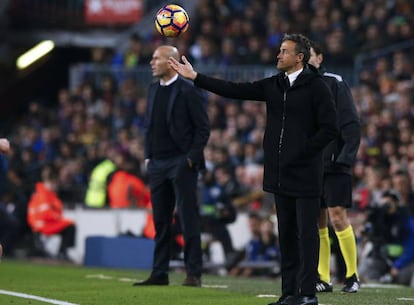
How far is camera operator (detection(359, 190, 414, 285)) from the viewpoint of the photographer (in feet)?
49.2

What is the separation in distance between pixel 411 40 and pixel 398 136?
425 cm

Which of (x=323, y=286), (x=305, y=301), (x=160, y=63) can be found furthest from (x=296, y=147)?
(x=160, y=63)

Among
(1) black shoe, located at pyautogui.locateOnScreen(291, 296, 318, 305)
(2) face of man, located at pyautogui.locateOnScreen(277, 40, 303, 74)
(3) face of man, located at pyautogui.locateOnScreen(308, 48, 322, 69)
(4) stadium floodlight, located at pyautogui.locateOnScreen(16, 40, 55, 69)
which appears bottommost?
(1) black shoe, located at pyautogui.locateOnScreen(291, 296, 318, 305)

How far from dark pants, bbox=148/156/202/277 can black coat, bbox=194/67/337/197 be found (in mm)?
2716

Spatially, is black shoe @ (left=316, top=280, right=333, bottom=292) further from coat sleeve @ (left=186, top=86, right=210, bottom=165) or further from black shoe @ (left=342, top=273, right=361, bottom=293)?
coat sleeve @ (left=186, top=86, right=210, bottom=165)

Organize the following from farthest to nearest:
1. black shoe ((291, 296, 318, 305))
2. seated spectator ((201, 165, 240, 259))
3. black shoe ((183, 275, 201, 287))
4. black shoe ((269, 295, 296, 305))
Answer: seated spectator ((201, 165, 240, 259)) → black shoe ((183, 275, 201, 287)) → black shoe ((269, 295, 296, 305)) → black shoe ((291, 296, 318, 305))

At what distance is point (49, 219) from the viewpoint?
66.7ft

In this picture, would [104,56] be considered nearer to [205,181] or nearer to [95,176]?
[95,176]

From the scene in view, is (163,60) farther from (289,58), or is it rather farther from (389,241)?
(389,241)

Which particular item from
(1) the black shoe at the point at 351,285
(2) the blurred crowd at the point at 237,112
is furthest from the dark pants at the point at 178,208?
(2) the blurred crowd at the point at 237,112

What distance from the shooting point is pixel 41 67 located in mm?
30938

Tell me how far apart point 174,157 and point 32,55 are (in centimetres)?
1904

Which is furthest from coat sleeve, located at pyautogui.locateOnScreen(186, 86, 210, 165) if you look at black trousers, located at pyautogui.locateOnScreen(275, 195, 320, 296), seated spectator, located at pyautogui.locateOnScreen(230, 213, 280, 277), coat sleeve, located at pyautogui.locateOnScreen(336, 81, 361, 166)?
seated spectator, located at pyautogui.locateOnScreen(230, 213, 280, 277)

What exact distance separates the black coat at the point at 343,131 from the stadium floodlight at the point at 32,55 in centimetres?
1989
